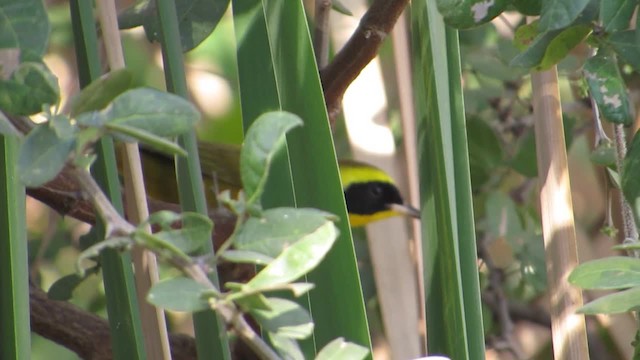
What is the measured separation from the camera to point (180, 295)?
1.24 feet

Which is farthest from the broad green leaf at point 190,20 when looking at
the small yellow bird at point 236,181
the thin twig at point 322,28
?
the small yellow bird at point 236,181

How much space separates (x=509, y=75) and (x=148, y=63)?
61 cm

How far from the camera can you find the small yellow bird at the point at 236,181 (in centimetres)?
153

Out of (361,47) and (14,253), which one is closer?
(14,253)

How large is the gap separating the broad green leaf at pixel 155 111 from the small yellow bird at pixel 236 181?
94 cm

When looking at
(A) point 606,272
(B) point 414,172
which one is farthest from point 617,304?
(B) point 414,172

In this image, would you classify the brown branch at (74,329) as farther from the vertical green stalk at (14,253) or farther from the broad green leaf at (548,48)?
the broad green leaf at (548,48)

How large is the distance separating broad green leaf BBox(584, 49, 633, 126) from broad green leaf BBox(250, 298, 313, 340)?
23 cm

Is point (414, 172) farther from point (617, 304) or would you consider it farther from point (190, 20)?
point (617, 304)

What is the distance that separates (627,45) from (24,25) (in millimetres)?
287

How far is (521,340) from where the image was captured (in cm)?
166

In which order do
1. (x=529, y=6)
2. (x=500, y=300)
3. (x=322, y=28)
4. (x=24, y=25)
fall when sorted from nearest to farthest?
(x=24, y=25) → (x=529, y=6) → (x=322, y=28) → (x=500, y=300)

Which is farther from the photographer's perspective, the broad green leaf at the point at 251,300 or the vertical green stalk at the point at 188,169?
the vertical green stalk at the point at 188,169

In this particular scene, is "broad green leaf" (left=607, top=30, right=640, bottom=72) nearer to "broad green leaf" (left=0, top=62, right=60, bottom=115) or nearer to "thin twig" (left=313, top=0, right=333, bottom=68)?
"broad green leaf" (left=0, top=62, right=60, bottom=115)
